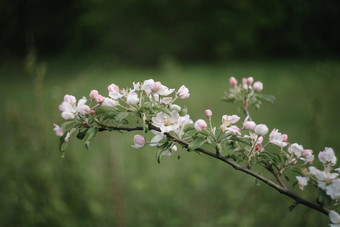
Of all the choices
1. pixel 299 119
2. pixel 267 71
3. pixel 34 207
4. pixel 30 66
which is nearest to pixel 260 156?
pixel 30 66

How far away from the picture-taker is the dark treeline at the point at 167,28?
8.48 ft

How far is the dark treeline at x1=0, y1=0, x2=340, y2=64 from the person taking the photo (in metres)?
2.59

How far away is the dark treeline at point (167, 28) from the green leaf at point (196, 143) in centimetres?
164

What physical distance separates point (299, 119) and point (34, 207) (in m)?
3.52

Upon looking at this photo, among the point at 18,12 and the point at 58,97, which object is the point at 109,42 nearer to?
the point at 18,12

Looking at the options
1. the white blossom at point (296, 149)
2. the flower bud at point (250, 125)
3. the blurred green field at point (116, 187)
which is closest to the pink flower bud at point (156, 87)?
the flower bud at point (250, 125)

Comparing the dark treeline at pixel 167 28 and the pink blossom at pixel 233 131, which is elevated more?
the dark treeline at pixel 167 28

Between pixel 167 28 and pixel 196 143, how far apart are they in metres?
9.90

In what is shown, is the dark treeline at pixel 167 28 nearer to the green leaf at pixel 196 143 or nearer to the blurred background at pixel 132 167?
the blurred background at pixel 132 167

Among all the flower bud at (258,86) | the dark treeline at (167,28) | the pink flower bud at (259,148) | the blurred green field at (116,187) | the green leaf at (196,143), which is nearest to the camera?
the green leaf at (196,143)

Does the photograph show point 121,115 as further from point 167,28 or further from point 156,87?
point 167,28

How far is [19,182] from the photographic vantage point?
1.68 metres

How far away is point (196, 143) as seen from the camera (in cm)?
64

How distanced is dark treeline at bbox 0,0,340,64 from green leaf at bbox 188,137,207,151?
164 cm
